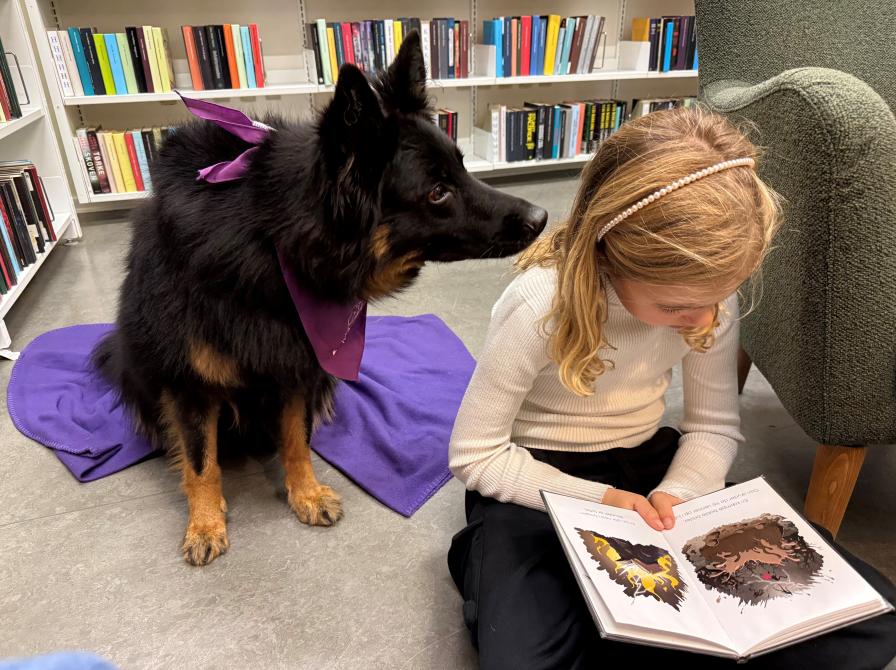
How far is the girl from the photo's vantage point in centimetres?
86

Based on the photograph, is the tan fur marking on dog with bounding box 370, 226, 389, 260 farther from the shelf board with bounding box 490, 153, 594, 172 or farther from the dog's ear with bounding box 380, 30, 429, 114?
the shelf board with bounding box 490, 153, 594, 172

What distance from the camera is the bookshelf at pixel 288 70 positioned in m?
3.03

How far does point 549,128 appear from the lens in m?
3.78

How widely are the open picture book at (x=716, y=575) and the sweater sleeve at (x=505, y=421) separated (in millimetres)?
84

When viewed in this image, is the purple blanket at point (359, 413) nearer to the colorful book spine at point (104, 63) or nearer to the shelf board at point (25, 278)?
the shelf board at point (25, 278)

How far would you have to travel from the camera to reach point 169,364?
1.16 metres

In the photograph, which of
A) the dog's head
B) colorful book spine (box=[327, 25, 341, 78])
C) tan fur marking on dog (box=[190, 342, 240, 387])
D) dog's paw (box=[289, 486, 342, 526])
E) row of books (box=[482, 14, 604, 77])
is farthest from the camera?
row of books (box=[482, 14, 604, 77])

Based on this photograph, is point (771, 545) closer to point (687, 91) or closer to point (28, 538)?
point (28, 538)

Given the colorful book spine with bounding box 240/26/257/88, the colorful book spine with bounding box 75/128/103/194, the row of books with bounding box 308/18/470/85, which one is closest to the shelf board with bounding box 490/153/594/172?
the row of books with bounding box 308/18/470/85

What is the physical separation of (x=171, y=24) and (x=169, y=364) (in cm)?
280

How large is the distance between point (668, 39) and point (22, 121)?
3.49 meters

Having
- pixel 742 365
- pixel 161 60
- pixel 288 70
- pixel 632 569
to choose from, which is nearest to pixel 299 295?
pixel 632 569

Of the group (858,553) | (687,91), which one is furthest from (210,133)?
(687,91)

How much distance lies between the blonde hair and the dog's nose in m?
0.14
